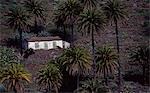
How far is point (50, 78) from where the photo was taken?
8138 centimetres

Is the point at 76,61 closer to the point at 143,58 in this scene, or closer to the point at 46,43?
the point at 143,58

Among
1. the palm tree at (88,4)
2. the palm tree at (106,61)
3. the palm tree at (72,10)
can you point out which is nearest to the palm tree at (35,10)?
the palm tree at (72,10)

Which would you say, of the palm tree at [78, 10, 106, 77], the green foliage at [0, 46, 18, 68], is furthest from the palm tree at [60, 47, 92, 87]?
the green foliage at [0, 46, 18, 68]

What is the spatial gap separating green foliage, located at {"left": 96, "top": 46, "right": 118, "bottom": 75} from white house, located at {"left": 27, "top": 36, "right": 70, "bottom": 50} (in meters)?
21.9

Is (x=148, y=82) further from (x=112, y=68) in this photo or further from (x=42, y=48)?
(x=42, y=48)

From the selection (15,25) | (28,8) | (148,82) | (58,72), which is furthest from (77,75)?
(28,8)

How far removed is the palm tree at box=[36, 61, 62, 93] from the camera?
81312 millimetres

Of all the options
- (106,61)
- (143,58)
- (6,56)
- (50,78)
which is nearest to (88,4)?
(143,58)

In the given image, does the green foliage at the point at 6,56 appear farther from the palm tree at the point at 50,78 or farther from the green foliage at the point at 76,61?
the green foliage at the point at 76,61

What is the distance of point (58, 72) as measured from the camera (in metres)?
83.4

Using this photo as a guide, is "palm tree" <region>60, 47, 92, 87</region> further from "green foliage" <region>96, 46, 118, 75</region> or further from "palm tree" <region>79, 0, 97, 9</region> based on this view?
"palm tree" <region>79, 0, 97, 9</region>

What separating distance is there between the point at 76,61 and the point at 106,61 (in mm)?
5989

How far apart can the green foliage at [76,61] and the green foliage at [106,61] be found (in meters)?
2.14

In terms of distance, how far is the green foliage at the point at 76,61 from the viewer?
84.4 m
